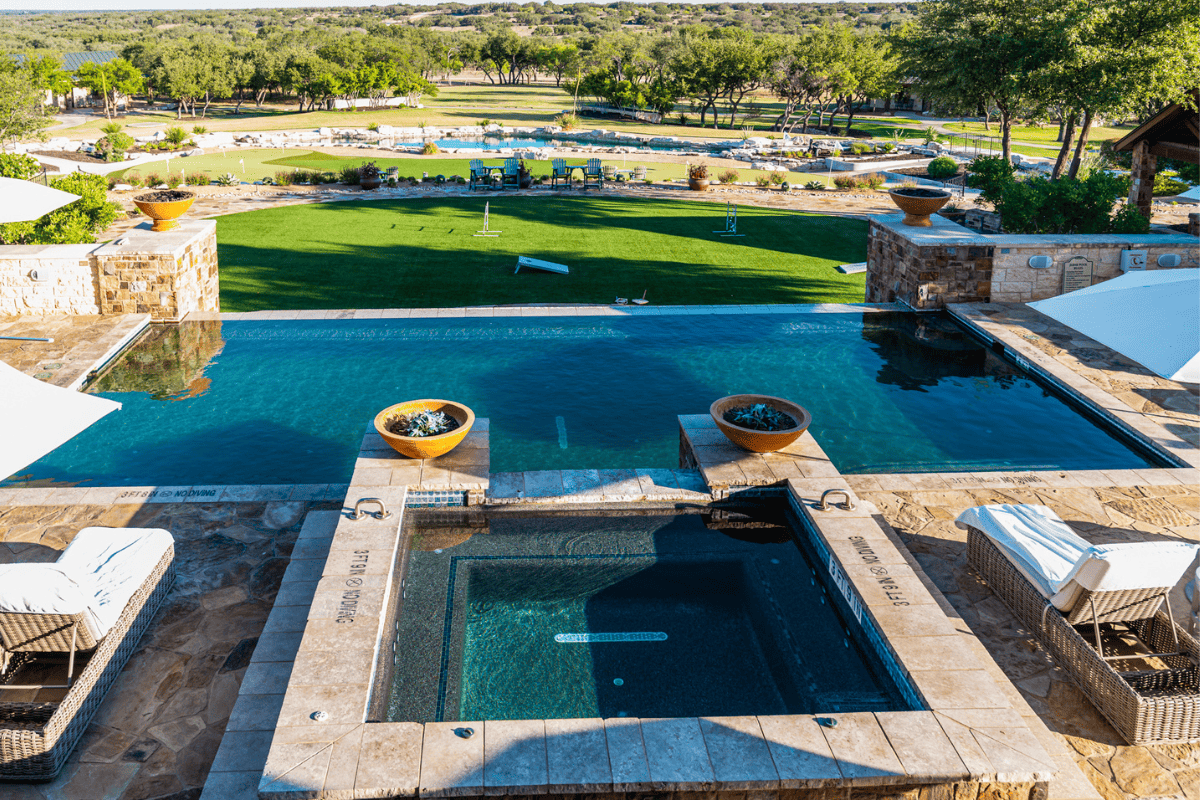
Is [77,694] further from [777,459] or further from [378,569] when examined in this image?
[777,459]

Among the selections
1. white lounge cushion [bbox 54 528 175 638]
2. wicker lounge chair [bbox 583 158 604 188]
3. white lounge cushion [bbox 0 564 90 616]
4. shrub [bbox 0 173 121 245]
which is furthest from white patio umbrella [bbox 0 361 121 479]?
wicker lounge chair [bbox 583 158 604 188]

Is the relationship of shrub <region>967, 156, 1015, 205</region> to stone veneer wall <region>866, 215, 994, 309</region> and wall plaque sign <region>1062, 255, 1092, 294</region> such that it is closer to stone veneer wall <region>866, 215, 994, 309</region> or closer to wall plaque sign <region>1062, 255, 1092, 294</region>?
wall plaque sign <region>1062, 255, 1092, 294</region>

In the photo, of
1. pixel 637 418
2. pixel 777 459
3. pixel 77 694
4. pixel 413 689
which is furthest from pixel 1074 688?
pixel 77 694

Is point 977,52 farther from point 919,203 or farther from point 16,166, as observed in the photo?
point 16,166

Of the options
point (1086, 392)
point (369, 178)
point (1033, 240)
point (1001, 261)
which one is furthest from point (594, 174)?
point (1086, 392)

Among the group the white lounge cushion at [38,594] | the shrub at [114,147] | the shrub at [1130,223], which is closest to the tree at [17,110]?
the shrub at [114,147]

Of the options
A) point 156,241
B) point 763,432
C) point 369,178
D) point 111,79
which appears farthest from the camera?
point 111,79
